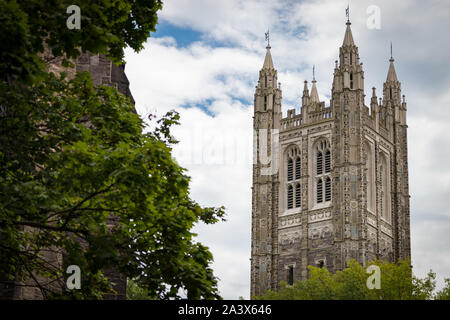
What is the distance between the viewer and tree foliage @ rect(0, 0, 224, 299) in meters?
13.2

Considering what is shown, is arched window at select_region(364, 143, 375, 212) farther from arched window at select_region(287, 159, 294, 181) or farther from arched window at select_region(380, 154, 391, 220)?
arched window at select_region(287, 159, 294, 181)

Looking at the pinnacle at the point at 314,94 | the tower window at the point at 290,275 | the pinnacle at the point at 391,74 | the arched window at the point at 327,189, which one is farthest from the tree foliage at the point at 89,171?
the pinnacle at the point at 314,94

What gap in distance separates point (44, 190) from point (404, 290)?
37.4m

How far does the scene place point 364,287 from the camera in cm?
5128

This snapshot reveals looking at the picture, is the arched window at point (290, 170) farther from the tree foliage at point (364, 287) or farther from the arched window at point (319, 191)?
the tree foliage at point (364, 287)

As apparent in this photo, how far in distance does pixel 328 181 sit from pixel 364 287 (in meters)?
24.1

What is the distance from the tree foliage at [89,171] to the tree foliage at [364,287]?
3188 cm

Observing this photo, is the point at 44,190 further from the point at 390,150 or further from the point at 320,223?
the point at 390,150

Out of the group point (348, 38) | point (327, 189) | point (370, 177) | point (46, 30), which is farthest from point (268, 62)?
point (46, 30)

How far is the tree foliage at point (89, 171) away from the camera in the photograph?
13.2 m

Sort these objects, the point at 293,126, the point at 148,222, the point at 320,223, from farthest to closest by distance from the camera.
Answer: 1. the point at 293,126
2. the point at 320,223
3. the point at 148,222

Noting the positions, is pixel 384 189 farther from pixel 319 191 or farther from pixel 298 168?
pixel 298 168
